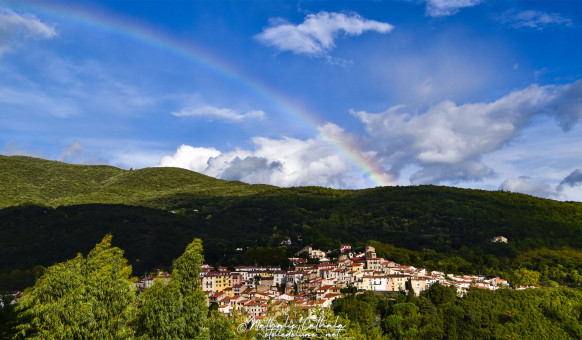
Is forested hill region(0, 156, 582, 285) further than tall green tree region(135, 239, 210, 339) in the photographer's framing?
Yes

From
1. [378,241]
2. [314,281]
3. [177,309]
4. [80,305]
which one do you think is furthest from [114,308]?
[378,241]

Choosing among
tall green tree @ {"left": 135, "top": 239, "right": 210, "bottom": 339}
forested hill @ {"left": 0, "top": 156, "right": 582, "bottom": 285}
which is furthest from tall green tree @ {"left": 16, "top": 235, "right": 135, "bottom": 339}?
forested hill @ {"left": 0, "top": 156, "right": 582, "bottom": 285}

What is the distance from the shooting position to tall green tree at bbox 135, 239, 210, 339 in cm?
2386

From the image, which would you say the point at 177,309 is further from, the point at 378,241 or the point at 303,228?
the point at 303,228

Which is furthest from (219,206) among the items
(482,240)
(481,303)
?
(481,303)

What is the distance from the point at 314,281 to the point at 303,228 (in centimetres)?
7088

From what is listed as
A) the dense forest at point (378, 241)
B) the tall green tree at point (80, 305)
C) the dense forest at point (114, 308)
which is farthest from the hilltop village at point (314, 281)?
the tall green tree at point (80, 305)

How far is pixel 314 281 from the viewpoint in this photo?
83750 mm

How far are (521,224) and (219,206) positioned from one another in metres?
104

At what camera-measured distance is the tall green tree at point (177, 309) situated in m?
23.9

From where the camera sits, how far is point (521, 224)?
15225 centimetres

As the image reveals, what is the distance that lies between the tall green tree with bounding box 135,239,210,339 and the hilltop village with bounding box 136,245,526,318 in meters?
47.2

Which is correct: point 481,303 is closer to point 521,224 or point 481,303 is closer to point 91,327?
point 91,327

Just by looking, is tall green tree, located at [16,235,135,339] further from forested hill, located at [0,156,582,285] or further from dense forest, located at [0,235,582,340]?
forested hill, located at [0,156,582,285]
